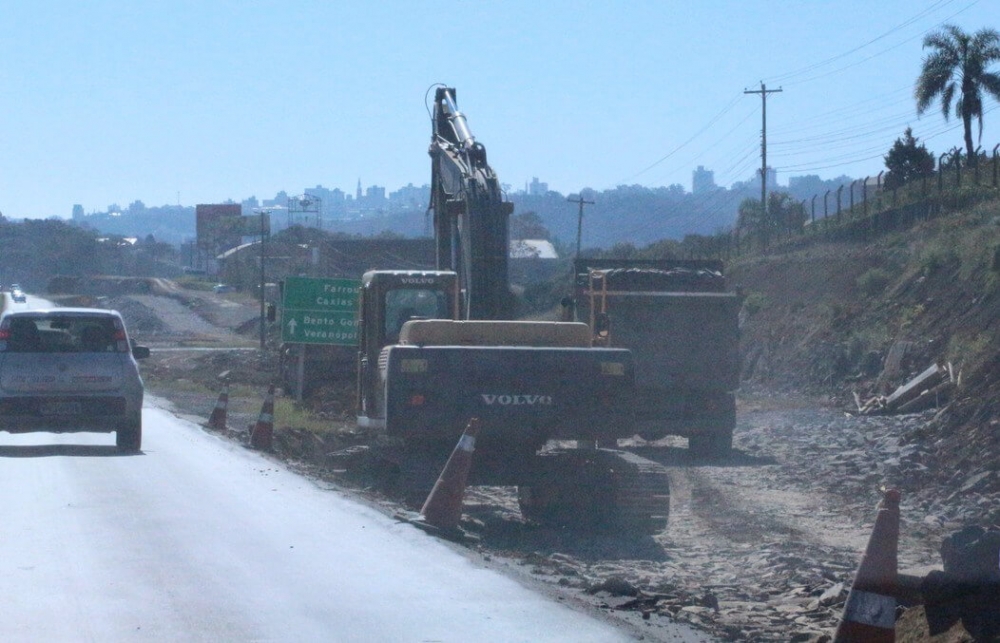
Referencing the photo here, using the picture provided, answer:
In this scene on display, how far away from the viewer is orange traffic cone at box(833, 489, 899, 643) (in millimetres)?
6184

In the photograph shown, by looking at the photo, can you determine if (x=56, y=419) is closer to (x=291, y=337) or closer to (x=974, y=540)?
(x=974, y=540)

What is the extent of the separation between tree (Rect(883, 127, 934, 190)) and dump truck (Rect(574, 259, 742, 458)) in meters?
32.5

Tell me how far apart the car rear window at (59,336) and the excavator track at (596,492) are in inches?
278

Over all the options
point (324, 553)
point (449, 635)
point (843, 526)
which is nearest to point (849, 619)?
point (449, 635)

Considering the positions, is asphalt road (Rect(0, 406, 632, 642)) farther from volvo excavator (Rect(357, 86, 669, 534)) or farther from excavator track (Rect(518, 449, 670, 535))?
excavator track (Rect(518, 449, 670, 535))

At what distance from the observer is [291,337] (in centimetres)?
3306

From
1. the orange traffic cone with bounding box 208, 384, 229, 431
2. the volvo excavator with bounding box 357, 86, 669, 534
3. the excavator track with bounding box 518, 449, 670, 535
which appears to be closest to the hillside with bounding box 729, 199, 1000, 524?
the excavator track with bounding box 518, 449, 670, 535

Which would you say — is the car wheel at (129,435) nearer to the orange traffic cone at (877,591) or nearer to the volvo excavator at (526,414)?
the volvo excavator at (526,414)

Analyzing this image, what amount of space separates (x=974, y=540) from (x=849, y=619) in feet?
2.98

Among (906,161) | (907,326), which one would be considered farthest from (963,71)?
(907,326)

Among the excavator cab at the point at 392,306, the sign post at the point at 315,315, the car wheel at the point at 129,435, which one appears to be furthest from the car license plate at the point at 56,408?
the sign post at the point at 315,315

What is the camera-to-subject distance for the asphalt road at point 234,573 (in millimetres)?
7457

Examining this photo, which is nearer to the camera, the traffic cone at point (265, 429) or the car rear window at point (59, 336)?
the car rear window at point (59, 336)

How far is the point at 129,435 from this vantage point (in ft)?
57.5
